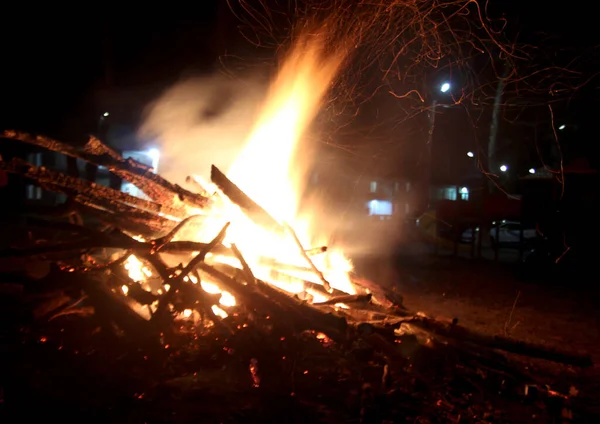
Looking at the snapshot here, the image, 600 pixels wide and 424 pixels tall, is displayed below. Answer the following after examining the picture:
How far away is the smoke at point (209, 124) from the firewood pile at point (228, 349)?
13.9 ft

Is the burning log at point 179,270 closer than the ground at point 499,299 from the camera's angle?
Yes

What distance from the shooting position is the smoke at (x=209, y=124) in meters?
9.82

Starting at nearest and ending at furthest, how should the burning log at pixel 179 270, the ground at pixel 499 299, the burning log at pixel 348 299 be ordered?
the burning log at pixel 179 270 < the burning log at pixel 348 299 < the ground at pixel 499 299

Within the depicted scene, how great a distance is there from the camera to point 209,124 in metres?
9.86

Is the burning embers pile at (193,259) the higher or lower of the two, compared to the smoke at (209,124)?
lower

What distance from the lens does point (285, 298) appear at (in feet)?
15.6

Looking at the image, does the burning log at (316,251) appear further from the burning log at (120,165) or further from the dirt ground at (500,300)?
the dirt ground at (500,300)

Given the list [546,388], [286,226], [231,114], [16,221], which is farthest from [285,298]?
[16,221]

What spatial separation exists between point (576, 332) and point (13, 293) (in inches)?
285

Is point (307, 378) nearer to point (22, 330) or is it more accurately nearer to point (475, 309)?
point (22, 330)

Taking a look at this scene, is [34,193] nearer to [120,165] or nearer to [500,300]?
[120,165]

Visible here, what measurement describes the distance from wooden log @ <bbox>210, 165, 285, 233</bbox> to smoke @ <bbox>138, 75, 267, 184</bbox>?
3.95m

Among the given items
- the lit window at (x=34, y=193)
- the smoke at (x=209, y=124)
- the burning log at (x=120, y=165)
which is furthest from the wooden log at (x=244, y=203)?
the lit window at (x=34, y=193)

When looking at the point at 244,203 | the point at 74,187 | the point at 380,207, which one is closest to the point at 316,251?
the point at 244,203
